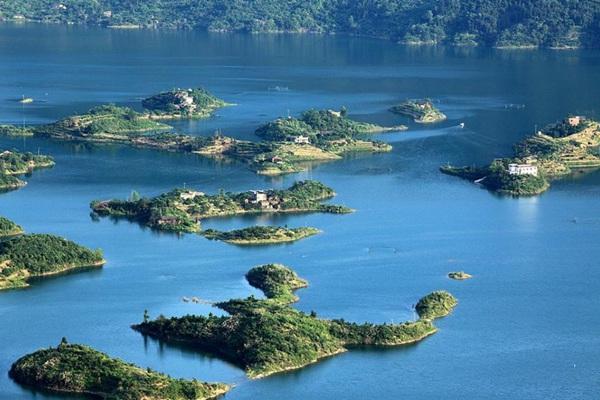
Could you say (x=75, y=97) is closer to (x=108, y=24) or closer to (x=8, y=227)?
(x=8, y=227)

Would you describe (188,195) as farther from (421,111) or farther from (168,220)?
(421,111)

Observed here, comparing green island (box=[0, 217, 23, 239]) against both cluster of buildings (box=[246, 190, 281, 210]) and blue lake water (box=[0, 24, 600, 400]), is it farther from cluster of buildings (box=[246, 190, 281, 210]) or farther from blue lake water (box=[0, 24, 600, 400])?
cluster of buildings (box=[246, 190, 281, 210])

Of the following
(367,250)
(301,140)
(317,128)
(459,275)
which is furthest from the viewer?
(317,128)

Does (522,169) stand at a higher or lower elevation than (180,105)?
higher

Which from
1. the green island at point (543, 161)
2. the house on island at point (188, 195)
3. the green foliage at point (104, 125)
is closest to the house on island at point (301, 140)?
the green island at point (543, 161)

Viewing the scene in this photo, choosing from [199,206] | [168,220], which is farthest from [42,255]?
[199,206]

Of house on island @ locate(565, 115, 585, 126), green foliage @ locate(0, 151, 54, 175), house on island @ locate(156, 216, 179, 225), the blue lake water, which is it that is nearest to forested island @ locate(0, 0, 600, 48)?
the blue lake water
